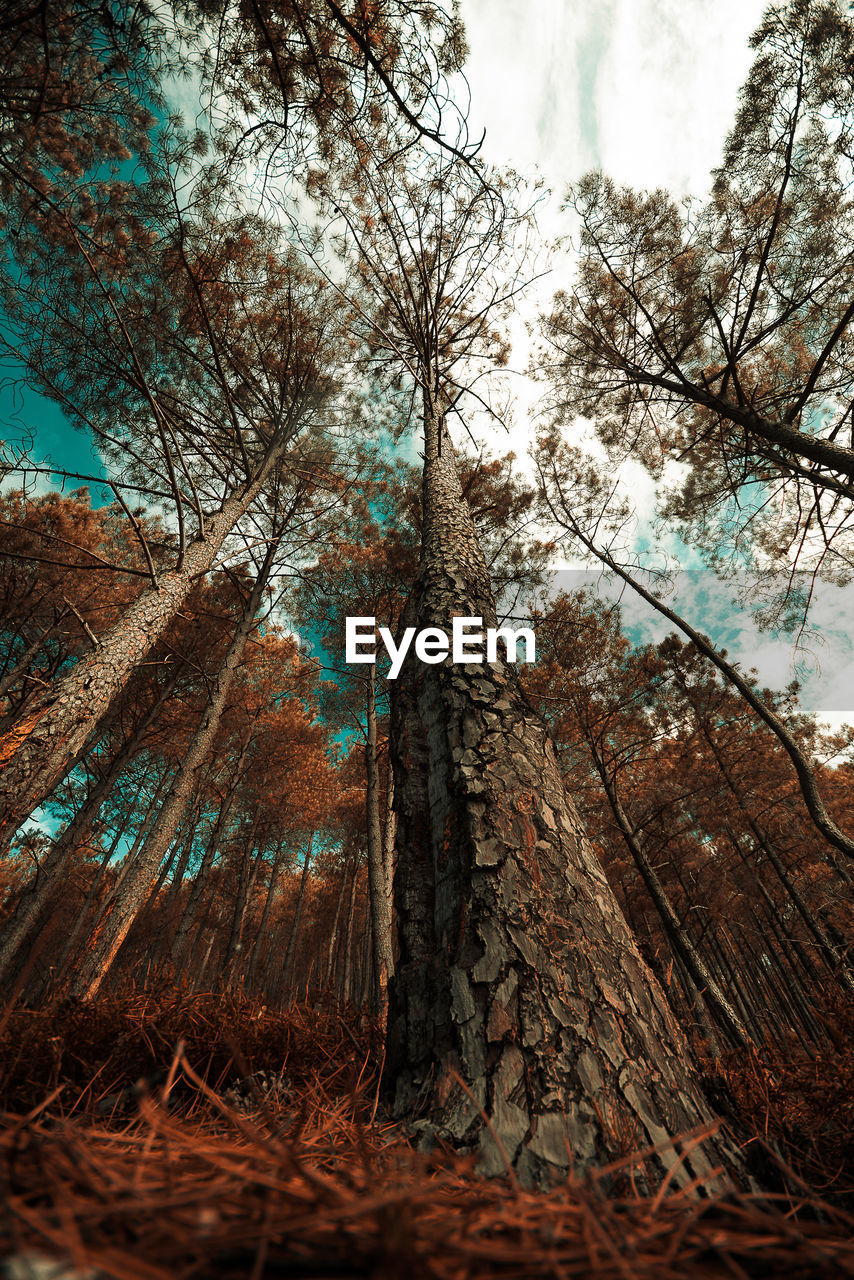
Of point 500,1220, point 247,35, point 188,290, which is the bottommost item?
point 500,1220

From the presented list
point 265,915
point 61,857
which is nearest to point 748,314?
point 61,857

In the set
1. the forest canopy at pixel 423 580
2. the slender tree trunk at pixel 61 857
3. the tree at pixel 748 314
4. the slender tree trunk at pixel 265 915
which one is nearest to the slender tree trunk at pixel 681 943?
the forest canopy at pixel 423 580

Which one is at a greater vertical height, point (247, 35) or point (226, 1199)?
point (247, 35)

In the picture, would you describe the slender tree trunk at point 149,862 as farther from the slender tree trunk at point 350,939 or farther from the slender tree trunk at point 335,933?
the slender tree trunk at point 350,939

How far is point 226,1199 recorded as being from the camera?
457 millimetres

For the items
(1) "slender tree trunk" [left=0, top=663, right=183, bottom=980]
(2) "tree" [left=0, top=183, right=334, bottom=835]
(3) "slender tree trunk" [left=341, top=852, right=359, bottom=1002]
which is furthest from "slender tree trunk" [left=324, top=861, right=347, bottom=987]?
(2) "tree" [left=0, top=183, right=334, bottom=835]

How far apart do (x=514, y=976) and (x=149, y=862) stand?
5.06m

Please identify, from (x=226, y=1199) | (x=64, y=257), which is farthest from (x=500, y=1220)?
(x=64, y=257)

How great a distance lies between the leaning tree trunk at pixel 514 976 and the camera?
870mm

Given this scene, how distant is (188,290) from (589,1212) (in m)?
7.92

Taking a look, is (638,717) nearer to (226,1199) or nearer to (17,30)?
(226,1199)

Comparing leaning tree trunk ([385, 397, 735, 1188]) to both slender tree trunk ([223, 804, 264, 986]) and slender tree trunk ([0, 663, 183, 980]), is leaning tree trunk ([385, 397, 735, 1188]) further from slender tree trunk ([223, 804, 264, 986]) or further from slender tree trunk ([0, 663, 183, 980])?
slender tree trunk ([223, 804, 264, 986])

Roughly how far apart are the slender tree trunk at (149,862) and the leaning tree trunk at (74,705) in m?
1.20

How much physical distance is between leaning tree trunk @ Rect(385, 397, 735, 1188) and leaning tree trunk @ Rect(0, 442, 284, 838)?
3.16 metres
